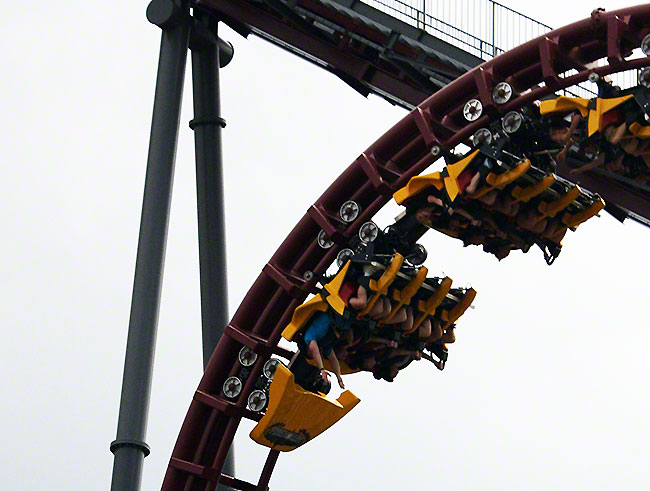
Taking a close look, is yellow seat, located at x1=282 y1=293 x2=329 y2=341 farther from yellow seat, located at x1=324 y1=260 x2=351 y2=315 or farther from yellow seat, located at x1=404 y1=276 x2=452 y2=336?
yellow seat, located at x1=404 y1=276 x2=452 y2=336

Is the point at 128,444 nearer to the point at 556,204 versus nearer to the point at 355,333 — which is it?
the point at 355,333

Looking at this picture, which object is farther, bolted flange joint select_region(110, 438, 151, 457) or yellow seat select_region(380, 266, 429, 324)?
bolted flange joint select_region(110, 438, 151, 457)

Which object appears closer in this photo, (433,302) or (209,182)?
(433,302)

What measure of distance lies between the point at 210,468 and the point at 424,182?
9.79 ft

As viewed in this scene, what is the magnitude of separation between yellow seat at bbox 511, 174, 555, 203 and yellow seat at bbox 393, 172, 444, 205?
57cm

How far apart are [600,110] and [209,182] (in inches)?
198

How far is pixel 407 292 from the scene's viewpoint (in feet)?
43.8

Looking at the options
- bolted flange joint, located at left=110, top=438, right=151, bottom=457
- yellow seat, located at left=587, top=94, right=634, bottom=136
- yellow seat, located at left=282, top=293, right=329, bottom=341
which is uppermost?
yellow seat, located at left=587, top=94, right=634, bottom=136

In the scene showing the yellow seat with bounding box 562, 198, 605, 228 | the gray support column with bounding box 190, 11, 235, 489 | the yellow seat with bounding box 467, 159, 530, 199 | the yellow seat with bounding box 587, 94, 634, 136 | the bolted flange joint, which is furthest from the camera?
the gray support column with bounding box 190, 11, 235, 489

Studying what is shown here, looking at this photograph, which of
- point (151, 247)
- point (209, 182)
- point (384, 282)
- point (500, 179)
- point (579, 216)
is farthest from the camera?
point (209, 182)

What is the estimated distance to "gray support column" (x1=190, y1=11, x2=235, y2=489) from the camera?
623 inches

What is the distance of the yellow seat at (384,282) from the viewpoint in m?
13.1

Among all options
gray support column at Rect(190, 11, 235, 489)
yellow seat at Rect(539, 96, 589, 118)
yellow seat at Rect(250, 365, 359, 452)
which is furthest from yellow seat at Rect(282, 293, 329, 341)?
yellow seat at Rect(539, 96, 589, 118)

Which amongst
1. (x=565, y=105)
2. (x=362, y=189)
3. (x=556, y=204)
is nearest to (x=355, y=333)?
(x=362, y=189)
